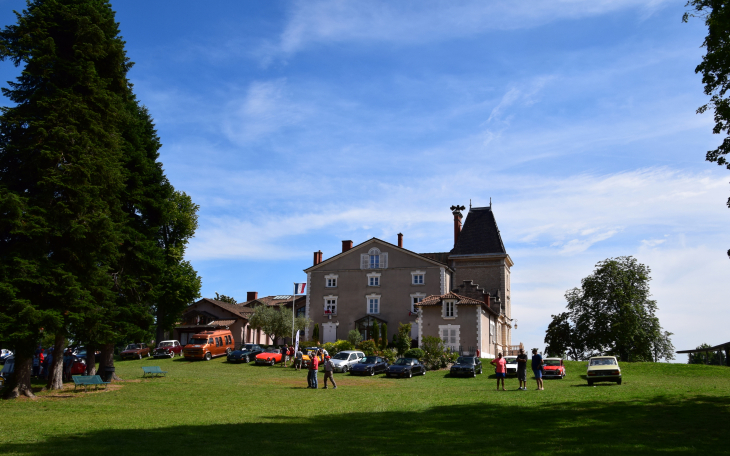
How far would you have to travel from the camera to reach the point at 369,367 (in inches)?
1297

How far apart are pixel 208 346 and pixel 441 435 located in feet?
113

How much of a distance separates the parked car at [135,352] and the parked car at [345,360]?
20176 mm

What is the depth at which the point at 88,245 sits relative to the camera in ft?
71.8

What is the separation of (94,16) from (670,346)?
54846 millimetres

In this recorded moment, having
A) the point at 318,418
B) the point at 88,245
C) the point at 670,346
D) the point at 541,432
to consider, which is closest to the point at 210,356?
the point at 88,245

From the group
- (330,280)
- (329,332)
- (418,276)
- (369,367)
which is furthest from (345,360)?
(330,280)

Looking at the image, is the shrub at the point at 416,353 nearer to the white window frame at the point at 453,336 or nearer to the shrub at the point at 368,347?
the shrub at the point at 368,347

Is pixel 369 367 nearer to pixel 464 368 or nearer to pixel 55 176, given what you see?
pixel 464 368

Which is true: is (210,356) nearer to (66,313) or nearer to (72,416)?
(66,313)

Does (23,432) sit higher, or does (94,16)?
(94,16)

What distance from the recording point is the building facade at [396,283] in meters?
53.2

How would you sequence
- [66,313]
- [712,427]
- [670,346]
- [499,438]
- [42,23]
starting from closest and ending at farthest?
[499,438]
[712,427]
[66,313]
[42,23]
[670,346]

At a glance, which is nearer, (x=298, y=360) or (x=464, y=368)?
(x=464, y=368)

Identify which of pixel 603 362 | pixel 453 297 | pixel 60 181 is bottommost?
pixel 603 362
